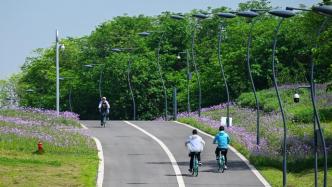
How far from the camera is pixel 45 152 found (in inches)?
1650

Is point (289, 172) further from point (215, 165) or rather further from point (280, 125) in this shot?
point (280, 125)

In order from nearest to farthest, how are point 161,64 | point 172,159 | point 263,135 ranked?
point 172,159
point 263,135
point 161,64

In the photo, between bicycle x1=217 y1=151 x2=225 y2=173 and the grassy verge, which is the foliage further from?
bicycle x1=217 y1=151 x2=225 y2=173

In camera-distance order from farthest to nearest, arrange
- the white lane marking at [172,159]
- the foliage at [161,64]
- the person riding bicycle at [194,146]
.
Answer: the foliage at [161,64]
the person riding bicycle at [194,146]
the white lane marking at [172,159]

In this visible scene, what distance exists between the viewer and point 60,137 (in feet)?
147

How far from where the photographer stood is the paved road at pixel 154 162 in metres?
34.4

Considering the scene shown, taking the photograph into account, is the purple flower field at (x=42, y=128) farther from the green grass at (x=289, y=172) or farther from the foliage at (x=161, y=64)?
the foliage at (x=161, y=64)

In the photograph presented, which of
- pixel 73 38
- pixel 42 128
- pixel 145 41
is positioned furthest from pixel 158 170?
pixel 73 38

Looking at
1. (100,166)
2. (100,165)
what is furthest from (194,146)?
(100,165)

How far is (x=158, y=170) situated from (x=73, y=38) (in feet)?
358

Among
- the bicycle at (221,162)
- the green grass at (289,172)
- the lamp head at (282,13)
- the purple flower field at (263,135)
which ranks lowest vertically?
the green grass at (289,172)

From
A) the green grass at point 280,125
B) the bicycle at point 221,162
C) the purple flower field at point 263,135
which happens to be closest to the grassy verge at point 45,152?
the bicycle at point 221,162

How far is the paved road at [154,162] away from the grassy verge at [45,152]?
90cm

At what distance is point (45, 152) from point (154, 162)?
4989mm
